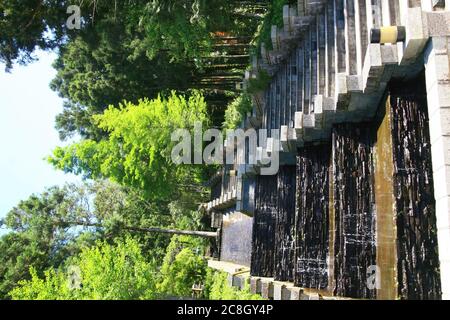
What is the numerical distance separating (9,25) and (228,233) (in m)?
10.6

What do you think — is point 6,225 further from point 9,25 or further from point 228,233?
point 228,233

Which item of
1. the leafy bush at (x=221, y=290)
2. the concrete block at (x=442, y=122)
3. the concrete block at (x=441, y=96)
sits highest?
the concrete block at (x=441, y=96)

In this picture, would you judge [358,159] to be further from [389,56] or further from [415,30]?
[415,30]

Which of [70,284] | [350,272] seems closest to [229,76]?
[70,284]

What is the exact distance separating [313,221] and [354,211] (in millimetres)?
1443

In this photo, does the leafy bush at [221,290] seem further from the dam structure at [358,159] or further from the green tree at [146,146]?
the green tree at [146,146]

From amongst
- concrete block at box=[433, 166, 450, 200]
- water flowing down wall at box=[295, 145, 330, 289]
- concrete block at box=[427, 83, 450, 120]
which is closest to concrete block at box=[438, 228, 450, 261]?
concrete block at box=[433, 166, 450, 200]

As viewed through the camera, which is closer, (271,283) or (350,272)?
(350,272)

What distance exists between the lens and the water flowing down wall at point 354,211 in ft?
24.1

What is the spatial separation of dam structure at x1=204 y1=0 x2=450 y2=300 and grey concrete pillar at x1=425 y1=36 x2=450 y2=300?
0.01 meters

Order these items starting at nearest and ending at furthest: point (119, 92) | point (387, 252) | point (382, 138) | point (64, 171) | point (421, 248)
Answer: point (421, 248) < point (387, 252) < point (382, 138) < point (119, 92) < point (64, 171)

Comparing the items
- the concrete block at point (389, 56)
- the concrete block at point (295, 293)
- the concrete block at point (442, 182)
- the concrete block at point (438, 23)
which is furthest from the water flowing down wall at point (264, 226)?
the concrete block at point (438, 23)

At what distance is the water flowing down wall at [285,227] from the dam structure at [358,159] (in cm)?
3

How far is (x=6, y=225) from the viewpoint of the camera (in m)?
24.1
